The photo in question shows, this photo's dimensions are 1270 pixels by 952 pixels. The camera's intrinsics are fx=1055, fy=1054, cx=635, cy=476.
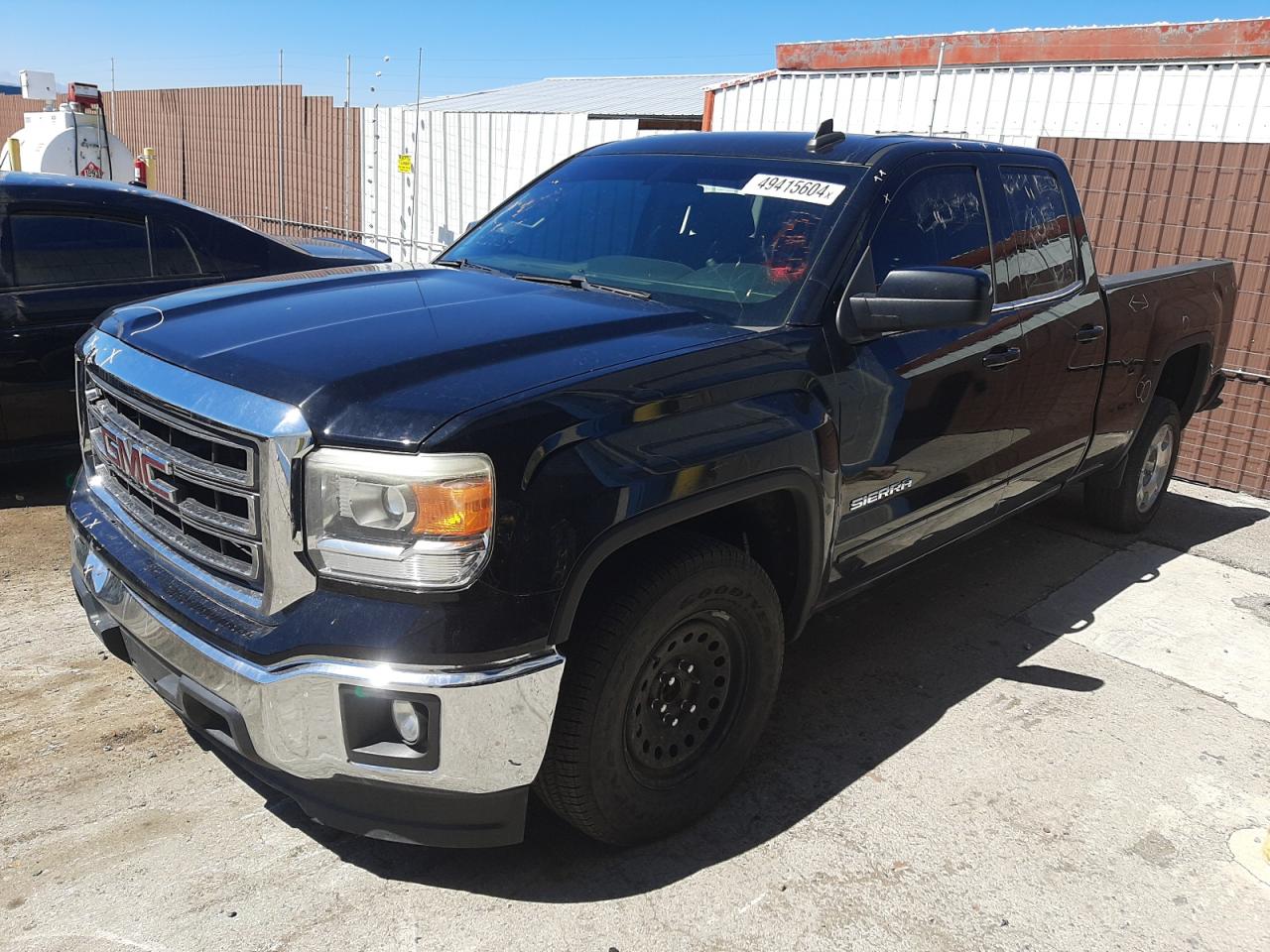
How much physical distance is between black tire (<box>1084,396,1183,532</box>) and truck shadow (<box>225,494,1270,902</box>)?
154 millimetres

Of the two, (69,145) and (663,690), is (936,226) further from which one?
(69,145)

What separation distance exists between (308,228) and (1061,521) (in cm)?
1197

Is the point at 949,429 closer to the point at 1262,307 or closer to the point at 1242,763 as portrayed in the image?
the point at 1242,763

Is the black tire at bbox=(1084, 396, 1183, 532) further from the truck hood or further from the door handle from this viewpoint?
the truck hood

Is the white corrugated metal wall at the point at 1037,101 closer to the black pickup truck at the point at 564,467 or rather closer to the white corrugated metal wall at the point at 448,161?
the white corrugated metal wall at the point at 448,161

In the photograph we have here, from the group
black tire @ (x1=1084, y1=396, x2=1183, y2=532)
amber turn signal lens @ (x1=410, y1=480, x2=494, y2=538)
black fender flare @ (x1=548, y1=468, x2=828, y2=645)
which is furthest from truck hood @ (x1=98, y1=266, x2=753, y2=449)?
black tire @ (x1=1084, y1=396, x2=1183, y2=532)

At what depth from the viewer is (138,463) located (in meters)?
2.84

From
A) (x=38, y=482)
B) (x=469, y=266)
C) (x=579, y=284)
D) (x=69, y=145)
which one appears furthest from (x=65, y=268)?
(x=69, y=145)

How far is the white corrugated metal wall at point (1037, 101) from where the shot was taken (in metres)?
8.45

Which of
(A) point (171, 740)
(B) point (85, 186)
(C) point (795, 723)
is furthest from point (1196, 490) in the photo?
(B) point (85, 186)

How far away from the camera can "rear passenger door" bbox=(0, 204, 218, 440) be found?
5.29 m

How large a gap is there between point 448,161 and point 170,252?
269 inches

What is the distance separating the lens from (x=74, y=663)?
3.96 meters

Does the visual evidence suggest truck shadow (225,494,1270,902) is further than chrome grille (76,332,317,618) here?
Yes
